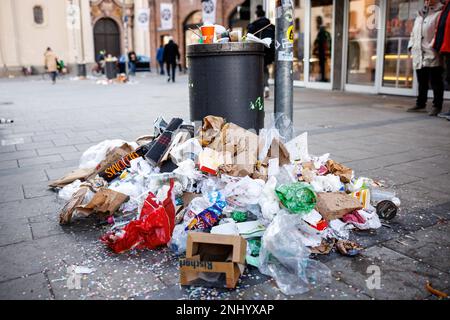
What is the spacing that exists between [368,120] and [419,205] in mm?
4346

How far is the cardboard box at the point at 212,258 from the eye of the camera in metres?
2.27

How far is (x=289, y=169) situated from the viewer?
3.38 meters

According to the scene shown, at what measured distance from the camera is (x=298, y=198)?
2830 mm

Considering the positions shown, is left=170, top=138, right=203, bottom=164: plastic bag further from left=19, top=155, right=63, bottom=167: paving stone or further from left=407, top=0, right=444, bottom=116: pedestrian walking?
left=407, top=0, right=444, bottom=116: pedestrian walking

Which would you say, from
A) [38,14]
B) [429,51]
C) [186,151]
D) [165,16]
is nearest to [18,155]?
[186,151]

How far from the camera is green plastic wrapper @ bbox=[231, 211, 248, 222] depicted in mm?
2973

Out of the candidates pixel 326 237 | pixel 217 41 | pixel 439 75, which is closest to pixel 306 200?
pixel 326 237

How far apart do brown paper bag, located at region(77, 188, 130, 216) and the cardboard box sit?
40.6 inches

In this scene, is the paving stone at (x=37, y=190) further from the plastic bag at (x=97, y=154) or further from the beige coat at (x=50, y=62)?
the beige coat at (x=50, y=62)

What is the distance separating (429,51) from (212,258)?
678 cm

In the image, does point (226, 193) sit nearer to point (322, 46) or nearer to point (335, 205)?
point (335, 205)

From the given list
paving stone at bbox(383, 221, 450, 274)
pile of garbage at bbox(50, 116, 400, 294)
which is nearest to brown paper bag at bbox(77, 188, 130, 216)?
pile of garbage at bbox(50, 116, 400, 294)
